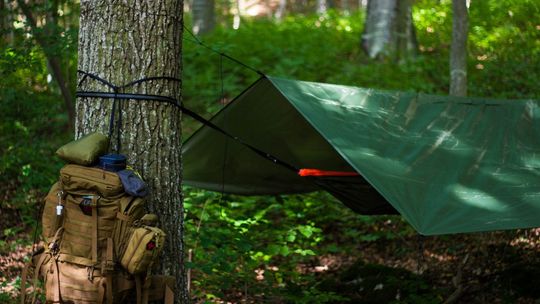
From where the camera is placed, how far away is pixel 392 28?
404 inches

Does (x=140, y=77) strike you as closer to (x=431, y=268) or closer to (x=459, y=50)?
(x=431, y=268)

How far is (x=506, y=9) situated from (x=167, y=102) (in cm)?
846

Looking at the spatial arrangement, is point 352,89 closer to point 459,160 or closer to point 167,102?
point 459,160

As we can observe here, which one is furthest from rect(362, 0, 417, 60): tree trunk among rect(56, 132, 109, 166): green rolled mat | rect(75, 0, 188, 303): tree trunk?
rect(56, 132, 109, 166): green rolled mat

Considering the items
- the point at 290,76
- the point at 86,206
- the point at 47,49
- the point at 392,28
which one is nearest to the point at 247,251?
the point at 86,206

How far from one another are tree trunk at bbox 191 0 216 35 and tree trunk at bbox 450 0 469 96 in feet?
22.9

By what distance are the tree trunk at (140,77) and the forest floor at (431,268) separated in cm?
161

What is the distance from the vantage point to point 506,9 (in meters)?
9.98

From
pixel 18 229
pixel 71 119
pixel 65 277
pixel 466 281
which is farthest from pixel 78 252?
pixel 71 119

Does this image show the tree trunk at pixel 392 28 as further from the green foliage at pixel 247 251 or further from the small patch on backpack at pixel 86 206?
the small patch on backpack at pixel 86 206

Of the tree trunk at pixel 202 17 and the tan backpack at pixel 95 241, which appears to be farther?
the tree trunk at pixel 202 17

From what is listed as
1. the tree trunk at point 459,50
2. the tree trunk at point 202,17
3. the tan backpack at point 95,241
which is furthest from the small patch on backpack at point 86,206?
the tree trunk at point 202,17

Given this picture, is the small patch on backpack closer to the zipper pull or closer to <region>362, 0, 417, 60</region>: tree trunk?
the zipper pull

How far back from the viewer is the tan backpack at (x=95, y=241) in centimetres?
245
